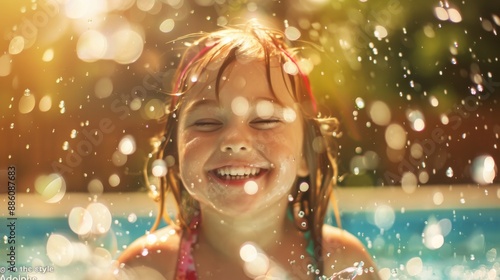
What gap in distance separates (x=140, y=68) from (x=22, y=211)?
27 cm

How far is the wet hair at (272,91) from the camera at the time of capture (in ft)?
2.76

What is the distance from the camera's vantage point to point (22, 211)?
0.93 metres

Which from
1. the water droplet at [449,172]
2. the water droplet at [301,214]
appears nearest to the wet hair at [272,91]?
the water droplet at [301,214]

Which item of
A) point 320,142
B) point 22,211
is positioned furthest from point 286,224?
point 22,211

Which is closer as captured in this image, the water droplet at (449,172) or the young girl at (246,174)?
the young girl at (246,174)

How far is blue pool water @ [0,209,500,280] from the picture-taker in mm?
915

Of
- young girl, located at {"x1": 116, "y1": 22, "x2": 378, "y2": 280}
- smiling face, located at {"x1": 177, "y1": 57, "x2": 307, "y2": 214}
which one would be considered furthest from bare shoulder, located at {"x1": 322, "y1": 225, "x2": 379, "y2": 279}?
smiling face, located at {"x1": 177, "y1": 57, "x2": 307, "y2": 214}

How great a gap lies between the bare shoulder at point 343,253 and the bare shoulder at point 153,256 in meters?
0.21

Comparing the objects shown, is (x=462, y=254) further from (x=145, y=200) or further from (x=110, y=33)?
(x=110, y=33)

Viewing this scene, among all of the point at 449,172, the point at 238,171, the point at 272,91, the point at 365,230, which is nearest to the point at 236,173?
the point at 238,171

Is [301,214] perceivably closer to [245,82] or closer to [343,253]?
[343,253]

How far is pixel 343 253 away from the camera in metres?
0.91

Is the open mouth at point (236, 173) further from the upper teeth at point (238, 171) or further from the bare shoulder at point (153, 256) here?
the bare shoulder at point (153, 256)

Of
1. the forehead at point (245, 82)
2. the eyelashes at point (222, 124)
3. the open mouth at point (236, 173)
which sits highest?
the forehead at point (245, 82)
